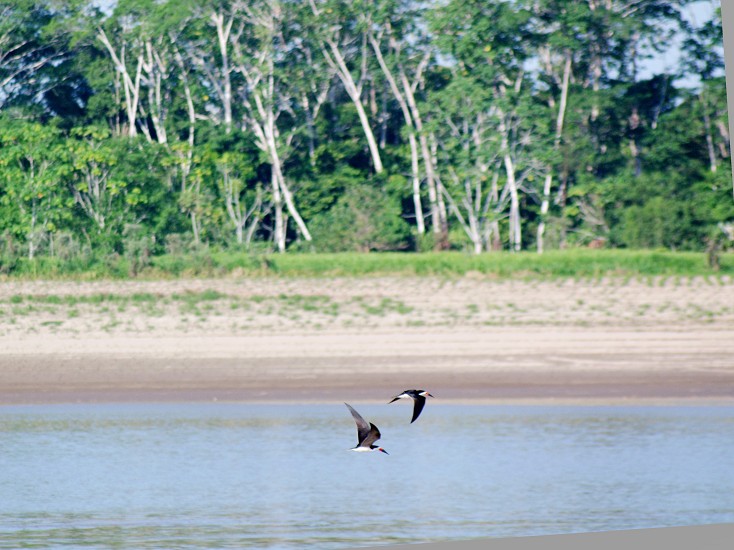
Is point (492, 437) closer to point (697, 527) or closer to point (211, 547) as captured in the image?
point (697, 527)

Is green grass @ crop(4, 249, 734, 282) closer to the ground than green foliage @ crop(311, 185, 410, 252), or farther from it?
closer to the ground

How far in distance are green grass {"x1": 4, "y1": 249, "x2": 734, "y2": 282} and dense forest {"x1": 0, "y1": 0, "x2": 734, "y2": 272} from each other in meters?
0.96

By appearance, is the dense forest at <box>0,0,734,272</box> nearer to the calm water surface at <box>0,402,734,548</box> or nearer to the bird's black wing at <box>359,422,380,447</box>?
the calm water surface at <box>0,402,734,548</box>

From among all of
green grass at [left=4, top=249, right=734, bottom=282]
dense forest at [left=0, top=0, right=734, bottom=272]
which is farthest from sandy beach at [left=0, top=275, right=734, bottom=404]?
dense forest at [left=0, top=0, right=734, bottom=272]

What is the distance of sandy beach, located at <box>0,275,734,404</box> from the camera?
12.0m

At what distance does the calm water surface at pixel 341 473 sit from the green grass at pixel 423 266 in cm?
502

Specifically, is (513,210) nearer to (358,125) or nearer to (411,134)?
(411,134)

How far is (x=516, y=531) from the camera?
7980mm

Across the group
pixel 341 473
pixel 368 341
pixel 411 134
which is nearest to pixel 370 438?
pixel 341 473

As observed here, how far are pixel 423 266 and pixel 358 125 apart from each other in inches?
158

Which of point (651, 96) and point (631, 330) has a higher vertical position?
point (651, 96)

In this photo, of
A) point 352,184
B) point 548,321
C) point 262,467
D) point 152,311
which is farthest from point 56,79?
point 262,467

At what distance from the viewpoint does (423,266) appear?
1741 cm

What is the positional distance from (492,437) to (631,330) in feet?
12.4
